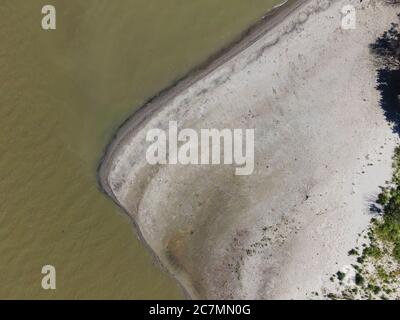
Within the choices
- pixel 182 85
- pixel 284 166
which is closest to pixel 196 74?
pixel 182 85

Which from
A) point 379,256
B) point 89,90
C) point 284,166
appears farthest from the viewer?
point 89,90

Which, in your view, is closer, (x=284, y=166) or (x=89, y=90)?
(x=284, y=166)

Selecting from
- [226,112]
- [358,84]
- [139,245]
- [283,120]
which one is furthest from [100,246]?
[358,84]

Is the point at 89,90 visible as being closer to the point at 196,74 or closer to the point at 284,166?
the point at 196,74

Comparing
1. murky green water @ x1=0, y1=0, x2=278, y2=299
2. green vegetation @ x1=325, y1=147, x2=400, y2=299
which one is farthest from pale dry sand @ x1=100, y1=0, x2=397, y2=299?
murky green water @ x1=0, y1=0, x2=278, y2=299

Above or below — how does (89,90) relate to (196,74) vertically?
below

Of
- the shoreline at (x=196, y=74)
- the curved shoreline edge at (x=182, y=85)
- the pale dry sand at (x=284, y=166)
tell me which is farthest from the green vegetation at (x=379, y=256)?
the shoreline at (x=196, y=74)

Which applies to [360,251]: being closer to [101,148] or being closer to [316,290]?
[316,290]

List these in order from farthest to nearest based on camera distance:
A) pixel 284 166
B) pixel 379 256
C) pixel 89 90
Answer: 1. pixel 89 90
2. pixel 284 166
3. pixel 379 256

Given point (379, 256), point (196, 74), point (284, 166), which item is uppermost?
point (196, 74)
